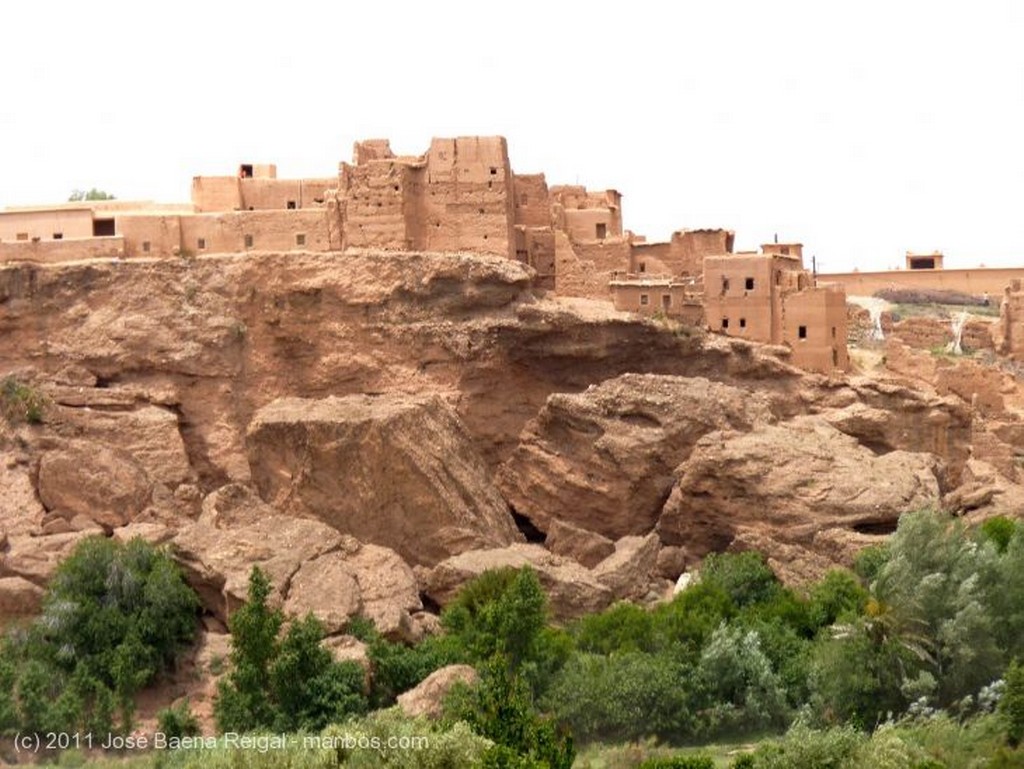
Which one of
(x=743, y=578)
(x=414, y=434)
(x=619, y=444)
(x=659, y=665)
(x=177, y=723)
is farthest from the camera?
(x=619, y=444)

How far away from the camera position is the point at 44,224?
47.5 m

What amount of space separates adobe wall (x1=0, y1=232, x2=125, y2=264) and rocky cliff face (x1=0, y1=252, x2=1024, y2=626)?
0.71m

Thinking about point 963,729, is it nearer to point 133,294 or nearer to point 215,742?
point 215,742

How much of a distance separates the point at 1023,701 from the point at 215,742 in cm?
1174

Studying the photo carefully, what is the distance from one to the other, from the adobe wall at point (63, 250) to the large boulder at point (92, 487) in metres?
4.97

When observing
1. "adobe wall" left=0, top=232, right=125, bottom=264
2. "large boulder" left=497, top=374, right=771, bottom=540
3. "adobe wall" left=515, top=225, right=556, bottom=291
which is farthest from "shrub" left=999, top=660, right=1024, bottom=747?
"adobe wall" left=0, top=232, right=125, bottom=264

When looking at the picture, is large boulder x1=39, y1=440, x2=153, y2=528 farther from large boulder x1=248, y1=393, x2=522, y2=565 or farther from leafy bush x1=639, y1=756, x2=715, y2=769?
leafy bush x1=639, y1=756, x2=715, y2=769

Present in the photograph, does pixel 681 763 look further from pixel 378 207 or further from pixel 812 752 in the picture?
pixel 378 207

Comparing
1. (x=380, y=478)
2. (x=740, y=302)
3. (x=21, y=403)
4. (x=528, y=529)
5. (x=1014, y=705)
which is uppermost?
(x=740, y=302)

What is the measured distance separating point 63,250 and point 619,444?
11.4m

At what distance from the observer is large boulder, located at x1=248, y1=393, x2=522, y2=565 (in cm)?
4303

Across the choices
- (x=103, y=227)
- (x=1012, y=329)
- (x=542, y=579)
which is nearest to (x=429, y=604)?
(x=542, y=579)

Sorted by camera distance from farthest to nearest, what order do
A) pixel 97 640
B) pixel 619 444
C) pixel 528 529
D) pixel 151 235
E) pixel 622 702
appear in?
1. pixel 151 235
2. pixel 528 529
3. pixel 619 444
4. pixel 97 640
5. pixel 622 702

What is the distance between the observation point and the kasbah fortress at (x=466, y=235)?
4678 centimetres
